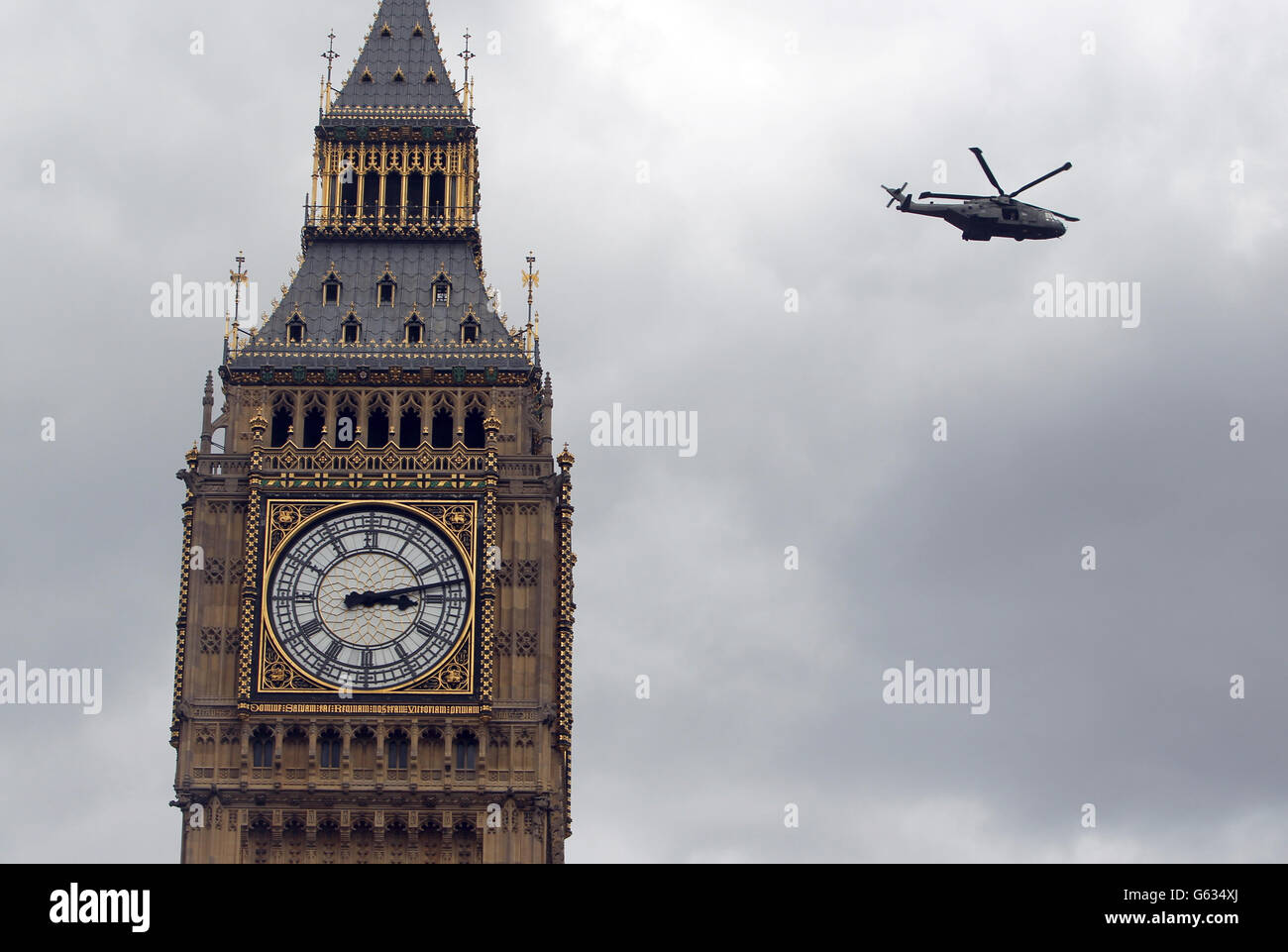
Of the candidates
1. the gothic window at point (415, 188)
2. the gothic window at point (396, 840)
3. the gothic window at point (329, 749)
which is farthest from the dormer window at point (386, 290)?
the gothic window at point (396, 840)

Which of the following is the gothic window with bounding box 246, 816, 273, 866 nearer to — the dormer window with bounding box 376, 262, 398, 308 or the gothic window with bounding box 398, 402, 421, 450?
the gothic window with bounding box 398, 402, 421, 450

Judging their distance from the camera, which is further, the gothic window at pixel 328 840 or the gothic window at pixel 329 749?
the gothic window at pixel 329 749

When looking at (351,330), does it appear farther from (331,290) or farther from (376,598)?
(376,598)

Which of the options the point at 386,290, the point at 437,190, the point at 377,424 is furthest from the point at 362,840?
the point at 437,190

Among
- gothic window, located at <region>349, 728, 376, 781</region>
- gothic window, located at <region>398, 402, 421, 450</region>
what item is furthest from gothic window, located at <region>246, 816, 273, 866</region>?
gothic window, located at <region>398, 402, 421, 450</region>

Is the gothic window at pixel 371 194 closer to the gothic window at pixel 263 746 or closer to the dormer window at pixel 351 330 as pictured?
the dormer window at pixel 351 330
